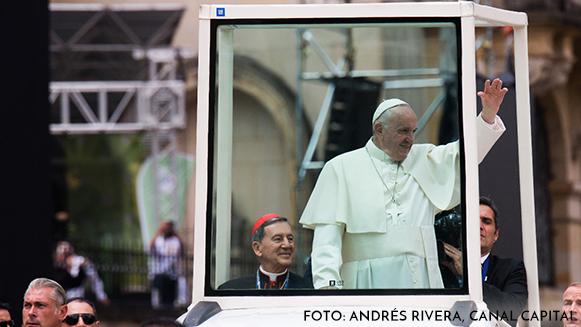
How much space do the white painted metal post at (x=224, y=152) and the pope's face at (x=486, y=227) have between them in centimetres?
116

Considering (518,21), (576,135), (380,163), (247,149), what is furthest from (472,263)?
(576,135)

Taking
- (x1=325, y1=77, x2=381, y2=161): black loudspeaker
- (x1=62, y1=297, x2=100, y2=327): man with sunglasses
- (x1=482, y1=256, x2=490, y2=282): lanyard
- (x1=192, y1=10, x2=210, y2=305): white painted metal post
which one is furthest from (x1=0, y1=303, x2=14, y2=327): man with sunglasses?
(x1=325, y1=77, x2=381, y2=161): black loudspeaker

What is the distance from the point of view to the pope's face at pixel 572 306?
25.0 feet

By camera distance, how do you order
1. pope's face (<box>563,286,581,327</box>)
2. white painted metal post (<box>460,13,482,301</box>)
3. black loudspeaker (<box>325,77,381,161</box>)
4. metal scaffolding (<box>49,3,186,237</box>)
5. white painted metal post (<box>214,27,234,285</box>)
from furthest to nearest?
metal scaffolding (<box>49,3,186,237</box>) < black loudspeaker (<box>325,77,381,161</box>) < pope's face (<box>563,286,581,327</box>) < white painted metal post (<box>214,27,234,285</box>) < white painted metal post (<box>460,13,482,301</box>)

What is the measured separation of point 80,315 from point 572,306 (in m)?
2.35

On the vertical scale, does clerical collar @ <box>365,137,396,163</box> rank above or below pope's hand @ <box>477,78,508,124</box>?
below

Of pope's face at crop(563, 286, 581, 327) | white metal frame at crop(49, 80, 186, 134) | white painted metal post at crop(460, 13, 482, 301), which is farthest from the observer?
white metal frame at crop(49, 80, 186, 134)

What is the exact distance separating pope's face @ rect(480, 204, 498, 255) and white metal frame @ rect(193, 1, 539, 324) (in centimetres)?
29

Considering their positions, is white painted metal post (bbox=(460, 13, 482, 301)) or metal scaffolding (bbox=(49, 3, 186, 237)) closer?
white painted metal post (bbox=(460, 13, 482, 301))

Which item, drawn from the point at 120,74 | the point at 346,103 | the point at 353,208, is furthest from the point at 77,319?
the point at 120,74

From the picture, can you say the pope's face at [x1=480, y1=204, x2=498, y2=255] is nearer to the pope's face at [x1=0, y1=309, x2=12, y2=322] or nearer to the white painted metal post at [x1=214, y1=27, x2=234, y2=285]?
the white painted metal post at [x1=214, y1=27, x2=234, y2=285]

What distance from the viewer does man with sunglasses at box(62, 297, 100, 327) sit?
8289 millimetres

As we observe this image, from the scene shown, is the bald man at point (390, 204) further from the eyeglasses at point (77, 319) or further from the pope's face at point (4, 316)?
the pope's face at point (4, 316)

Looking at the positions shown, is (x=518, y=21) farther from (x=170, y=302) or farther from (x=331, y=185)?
(x=170, y=302)
